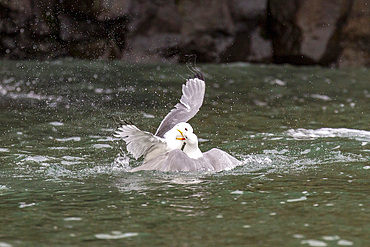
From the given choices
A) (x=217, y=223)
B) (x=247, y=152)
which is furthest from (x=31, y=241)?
(x=247, y=152)

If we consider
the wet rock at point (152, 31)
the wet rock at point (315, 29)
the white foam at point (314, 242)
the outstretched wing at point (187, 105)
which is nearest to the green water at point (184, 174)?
the white foam at point (314, 242)

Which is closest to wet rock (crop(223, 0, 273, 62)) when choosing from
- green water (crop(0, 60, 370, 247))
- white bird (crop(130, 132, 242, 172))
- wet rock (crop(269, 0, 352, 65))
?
wet rock (crop(269, 0, 352, 65))

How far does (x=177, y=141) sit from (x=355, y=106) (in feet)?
17.5

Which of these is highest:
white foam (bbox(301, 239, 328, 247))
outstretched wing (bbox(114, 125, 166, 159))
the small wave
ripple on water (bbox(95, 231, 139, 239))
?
outstretched wing (bbox(114, 125, 166, 159))

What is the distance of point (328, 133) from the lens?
28.0 ft

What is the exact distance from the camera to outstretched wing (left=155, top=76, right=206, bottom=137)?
7.03m

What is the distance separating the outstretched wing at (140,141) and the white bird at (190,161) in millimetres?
108

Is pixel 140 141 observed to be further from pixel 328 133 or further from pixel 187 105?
pixel 328 133

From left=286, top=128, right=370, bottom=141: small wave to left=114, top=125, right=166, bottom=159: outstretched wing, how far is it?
2522mm

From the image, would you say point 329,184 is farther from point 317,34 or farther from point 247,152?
point 317,34

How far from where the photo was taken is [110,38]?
53.5 ft

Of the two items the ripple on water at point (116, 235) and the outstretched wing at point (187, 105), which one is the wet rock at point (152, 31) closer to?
the outstretched wing at point (187, 105)

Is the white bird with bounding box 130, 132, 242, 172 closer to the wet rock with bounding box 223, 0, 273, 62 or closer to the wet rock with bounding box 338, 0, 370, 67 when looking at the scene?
the wet rock with bounding box 223, 0, 273, 62

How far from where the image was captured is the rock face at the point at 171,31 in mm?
16047
